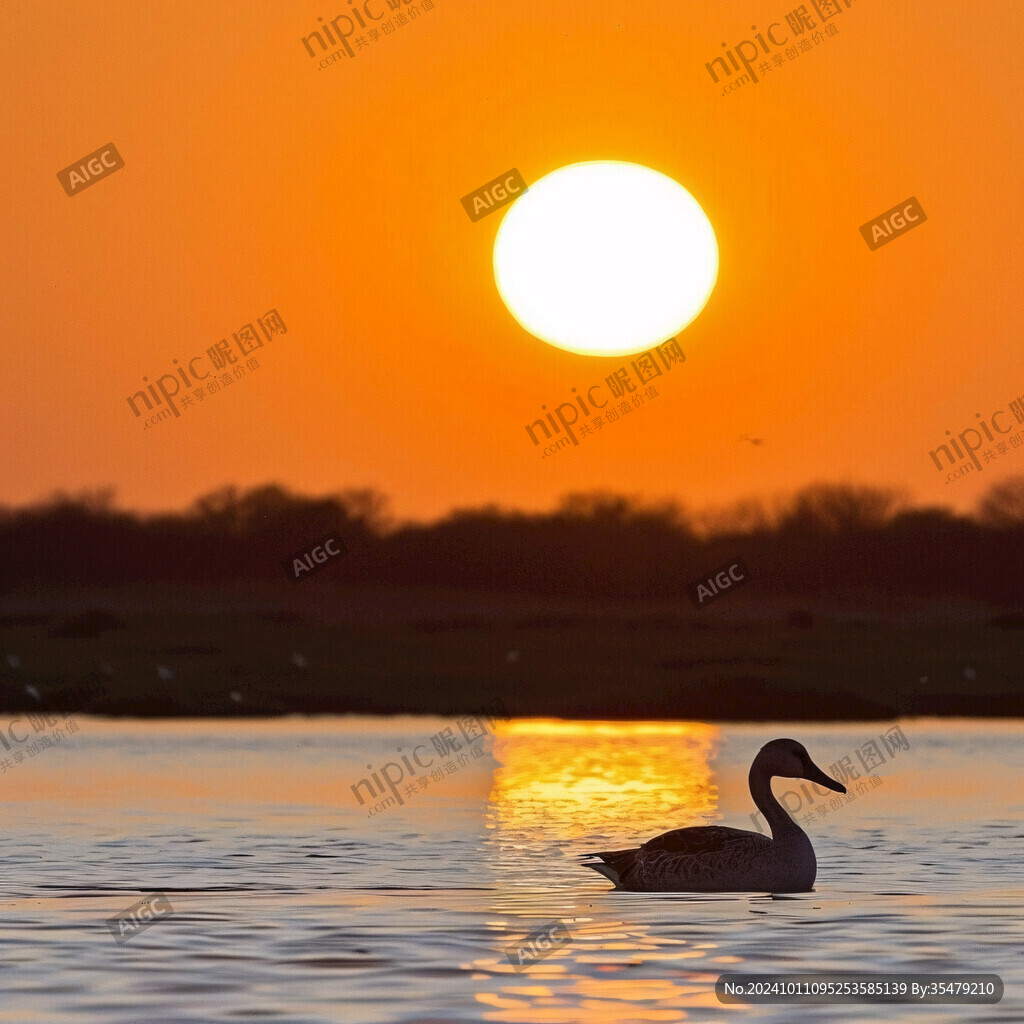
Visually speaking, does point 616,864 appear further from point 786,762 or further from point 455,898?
point 786,762

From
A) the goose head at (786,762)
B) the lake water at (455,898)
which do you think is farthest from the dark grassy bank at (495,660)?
the goose head at (786,762)

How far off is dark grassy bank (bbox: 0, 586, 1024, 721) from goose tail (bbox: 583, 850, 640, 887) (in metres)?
40.8

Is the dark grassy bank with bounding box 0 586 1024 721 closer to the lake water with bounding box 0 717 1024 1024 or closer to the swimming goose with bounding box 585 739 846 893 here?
the lake water with bounding box 0 717 1024 1024

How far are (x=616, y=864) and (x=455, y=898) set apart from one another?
1.66m

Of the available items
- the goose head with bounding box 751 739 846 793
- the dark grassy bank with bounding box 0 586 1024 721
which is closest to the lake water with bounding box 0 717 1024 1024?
the goose head with bounding box 751 739 846 793

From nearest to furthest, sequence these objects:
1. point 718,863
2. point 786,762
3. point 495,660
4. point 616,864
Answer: point 718,863, point 616,864, point 786,762, point 495,660

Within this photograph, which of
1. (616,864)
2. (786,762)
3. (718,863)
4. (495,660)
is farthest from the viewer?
(495,660)

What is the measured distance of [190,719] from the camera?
55.9m

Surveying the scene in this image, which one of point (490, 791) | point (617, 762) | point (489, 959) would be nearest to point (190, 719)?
point (617, 762)

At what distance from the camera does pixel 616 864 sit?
17.5 m

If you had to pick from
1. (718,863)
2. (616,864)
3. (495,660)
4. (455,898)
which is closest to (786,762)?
(718,863)

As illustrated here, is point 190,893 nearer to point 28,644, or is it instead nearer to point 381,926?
point 381,926

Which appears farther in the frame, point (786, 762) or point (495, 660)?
point (495, 660)

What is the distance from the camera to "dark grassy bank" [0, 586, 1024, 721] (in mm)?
60812
